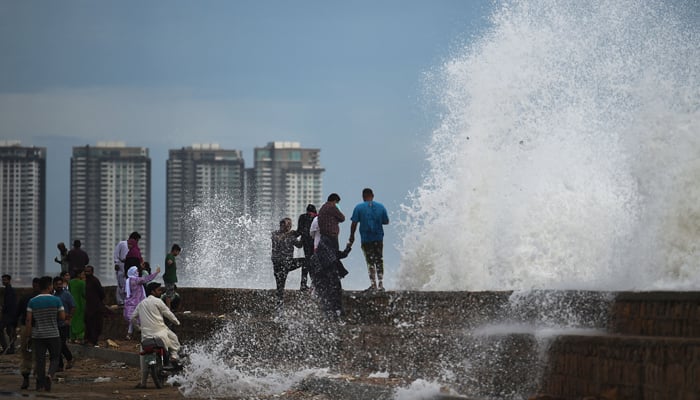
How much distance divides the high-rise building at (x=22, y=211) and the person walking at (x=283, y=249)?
144663mm

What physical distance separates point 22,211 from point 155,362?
5974 inches

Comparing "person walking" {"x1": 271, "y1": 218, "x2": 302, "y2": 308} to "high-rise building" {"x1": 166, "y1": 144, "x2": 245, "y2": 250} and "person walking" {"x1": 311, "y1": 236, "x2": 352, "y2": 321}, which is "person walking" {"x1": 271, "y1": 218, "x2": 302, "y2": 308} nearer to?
"person walking" {"x1": 311, "y1": 236, "x2": 352, "y2": 321}

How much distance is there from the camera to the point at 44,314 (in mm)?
13102

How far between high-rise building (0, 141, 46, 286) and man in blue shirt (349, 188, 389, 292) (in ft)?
481

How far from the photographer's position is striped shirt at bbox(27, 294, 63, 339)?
13.1m

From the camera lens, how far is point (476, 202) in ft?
70.6

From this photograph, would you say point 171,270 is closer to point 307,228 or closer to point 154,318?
point 307,228

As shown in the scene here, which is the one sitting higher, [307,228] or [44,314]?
[307,228]

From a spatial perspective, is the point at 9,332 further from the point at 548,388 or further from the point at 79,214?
the point at 79,214

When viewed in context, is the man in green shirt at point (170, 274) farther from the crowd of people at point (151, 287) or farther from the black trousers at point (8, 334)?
the black trousers at point (8, 334)

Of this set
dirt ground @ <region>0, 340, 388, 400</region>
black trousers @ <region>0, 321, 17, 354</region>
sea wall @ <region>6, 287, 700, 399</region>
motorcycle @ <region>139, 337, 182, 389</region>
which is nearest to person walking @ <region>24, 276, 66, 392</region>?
dirt ground @ <region>0, 340, 388, 400</region>

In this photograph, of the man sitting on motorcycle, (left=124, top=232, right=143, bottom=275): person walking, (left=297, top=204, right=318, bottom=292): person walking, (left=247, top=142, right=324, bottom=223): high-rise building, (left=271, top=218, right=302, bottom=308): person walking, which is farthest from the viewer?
(left=247, top=142, right=324, bottom=223): high-rise building

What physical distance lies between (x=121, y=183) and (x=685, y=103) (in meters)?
154

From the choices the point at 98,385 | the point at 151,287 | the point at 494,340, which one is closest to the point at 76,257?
the point at 98,385
